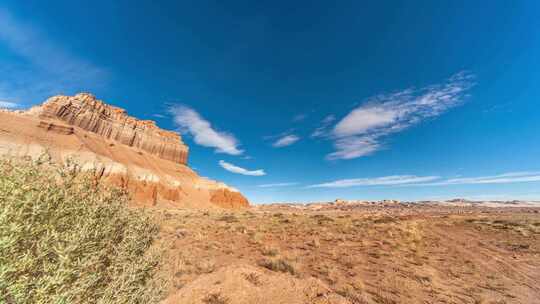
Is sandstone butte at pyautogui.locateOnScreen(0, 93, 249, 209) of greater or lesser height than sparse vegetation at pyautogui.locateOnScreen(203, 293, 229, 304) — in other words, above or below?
above

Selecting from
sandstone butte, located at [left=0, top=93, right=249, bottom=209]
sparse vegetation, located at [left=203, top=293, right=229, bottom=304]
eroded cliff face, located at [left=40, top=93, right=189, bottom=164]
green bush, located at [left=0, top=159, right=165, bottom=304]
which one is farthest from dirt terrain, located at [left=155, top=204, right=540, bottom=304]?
eroded cliff face, located at [left=40, top=93, right=189, bottom=164]

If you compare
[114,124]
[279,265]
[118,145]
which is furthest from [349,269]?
[114,124]

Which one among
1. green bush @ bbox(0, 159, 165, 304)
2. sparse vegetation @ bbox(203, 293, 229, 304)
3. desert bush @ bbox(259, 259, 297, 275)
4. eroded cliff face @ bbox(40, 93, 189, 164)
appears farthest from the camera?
eroded cliff face @ bbox(40, 93, 189, 164)

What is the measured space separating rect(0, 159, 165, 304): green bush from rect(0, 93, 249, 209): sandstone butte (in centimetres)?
2583

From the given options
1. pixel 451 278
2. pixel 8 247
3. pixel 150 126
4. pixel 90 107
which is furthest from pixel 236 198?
pixel 8 247

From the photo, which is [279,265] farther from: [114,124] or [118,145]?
[114,124]

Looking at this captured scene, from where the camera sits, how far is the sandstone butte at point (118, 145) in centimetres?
3488

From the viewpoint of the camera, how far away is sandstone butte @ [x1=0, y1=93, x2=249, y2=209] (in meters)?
34.9

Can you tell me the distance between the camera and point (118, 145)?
49219 millimetres

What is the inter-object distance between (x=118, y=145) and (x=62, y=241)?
55.8 meters

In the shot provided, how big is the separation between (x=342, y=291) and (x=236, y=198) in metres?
53.0

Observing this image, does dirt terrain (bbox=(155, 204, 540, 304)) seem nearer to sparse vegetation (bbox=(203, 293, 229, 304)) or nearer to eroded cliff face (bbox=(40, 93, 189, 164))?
sparse vegetation (bbox=(203, 293, 229, 304))

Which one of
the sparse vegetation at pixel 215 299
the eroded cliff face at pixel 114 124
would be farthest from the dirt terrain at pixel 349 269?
the eroded cliff face at pixel 114 124

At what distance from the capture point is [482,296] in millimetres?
6367
